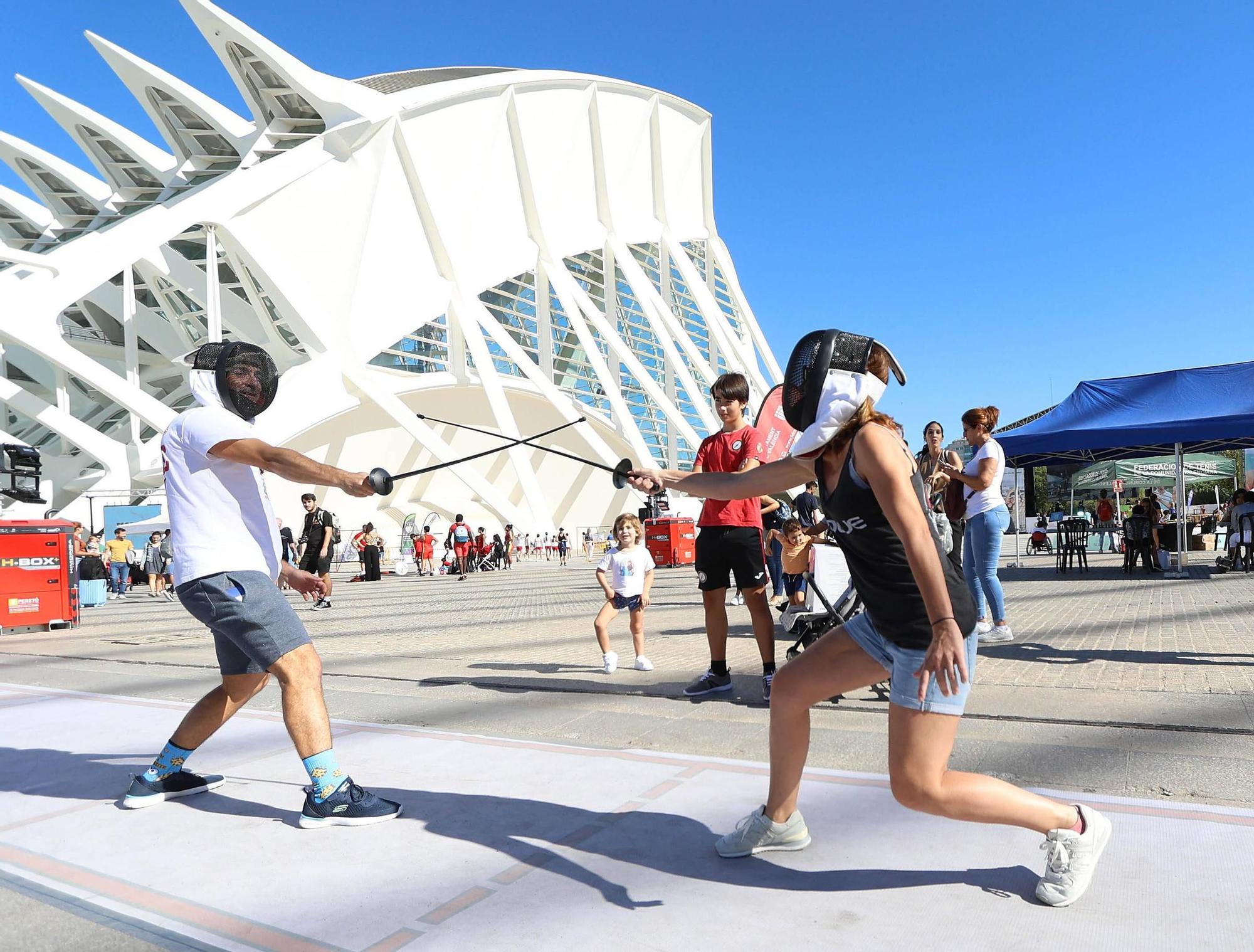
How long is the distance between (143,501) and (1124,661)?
90.6 feet

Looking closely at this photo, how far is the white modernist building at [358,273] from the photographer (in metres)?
27.9

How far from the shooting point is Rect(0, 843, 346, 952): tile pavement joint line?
240 centimetres

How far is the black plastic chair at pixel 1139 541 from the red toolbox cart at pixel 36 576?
17.3 meters

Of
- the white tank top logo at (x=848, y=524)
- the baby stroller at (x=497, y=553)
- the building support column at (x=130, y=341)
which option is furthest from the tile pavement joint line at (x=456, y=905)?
the building support column at (x=130, y=341)

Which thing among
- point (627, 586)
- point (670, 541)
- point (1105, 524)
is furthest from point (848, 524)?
point (1105, 524)

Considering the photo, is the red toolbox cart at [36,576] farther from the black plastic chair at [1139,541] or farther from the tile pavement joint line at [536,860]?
the black plastic chair at [1139,541]

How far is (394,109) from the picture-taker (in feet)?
108

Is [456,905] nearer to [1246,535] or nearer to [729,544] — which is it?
[729,544]

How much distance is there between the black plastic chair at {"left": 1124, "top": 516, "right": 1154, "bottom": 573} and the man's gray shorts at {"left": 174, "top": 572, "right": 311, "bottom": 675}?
1602 cm

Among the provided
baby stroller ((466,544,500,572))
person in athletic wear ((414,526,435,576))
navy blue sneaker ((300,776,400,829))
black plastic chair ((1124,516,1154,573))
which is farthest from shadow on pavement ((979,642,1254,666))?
baby stroller ((466,544,500,572))

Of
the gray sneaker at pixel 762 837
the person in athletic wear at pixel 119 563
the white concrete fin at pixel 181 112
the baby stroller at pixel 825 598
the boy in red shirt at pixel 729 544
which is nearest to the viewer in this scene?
the gray sneaker at pixel 762 837

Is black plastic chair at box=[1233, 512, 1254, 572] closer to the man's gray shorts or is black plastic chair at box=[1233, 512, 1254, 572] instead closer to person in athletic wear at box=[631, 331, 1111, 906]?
person in athletic wear at box=[631, 331, 1111, 906]

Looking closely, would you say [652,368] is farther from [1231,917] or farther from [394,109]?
[1231,917]

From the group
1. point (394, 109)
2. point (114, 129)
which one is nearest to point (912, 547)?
point (394, 109)
